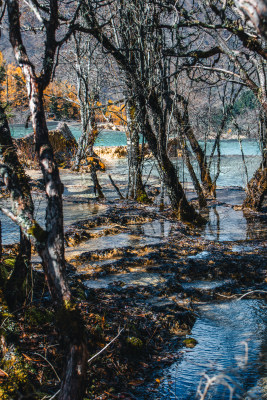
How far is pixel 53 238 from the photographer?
2.49m

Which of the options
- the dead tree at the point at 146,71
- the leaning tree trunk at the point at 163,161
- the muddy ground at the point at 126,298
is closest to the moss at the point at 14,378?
the muddy ground at the point at 126,298

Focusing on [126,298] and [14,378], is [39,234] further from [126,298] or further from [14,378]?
[126,298]

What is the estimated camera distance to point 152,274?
510 centimetres

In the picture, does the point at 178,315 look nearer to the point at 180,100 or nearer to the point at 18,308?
the point at 18,308

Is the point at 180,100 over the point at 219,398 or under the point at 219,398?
over

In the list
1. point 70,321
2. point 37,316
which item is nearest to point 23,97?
point 37,316

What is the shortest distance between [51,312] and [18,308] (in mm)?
345

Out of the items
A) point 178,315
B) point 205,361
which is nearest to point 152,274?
point 178,315

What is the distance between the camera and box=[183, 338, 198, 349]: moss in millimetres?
3543

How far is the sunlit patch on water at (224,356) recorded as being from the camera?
2.87 meters

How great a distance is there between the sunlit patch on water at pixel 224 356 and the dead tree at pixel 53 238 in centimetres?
86

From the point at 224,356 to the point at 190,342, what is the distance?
0.38m

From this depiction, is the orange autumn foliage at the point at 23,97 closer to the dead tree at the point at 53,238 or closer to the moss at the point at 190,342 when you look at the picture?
the dead tree at the point at 53,238

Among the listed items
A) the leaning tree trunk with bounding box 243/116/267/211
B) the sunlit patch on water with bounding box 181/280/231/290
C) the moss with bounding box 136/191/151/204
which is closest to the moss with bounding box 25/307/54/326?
the sunlit patch on water with bounding box 181/280/231/290
